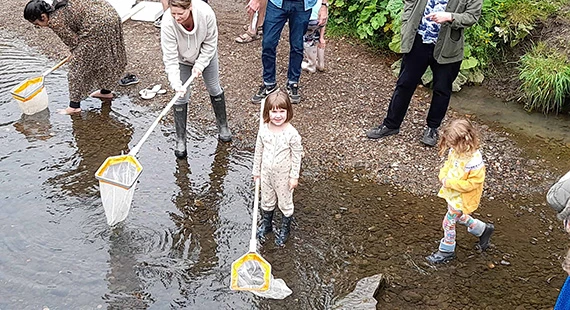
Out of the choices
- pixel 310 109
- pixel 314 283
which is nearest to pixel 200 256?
pixel 314 283

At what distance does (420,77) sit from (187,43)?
2.14 metres

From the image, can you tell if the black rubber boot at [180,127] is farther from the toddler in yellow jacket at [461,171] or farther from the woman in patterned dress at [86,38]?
Answer: the toddler in yellow jacket at [461,171]

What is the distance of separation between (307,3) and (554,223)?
3066 mm

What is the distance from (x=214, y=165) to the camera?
5.30 meters

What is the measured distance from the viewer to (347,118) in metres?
6.04

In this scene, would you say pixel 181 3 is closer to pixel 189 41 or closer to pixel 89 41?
pixel 189 41

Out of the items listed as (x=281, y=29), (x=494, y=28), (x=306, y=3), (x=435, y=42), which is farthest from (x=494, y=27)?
(x=281, y=29)

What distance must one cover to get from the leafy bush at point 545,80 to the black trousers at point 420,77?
1.46 metres

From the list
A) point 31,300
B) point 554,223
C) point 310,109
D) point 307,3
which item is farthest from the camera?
point 310,109

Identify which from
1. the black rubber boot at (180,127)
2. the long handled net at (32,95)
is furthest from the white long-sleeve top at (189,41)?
the long handled net at (32,95)

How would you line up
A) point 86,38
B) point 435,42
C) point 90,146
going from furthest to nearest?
point 86,38 < point 90,146 < point 435,42

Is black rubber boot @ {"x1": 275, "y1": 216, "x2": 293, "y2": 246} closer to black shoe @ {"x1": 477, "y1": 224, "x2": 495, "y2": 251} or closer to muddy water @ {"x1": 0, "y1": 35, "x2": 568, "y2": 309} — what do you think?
muddy water @ {"x1": 0, "y1": 35, "x2": 568, "y2": 309}

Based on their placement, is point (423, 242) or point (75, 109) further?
point (75, 109)

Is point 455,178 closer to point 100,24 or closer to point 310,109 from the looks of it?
point 310,109
